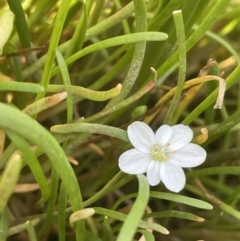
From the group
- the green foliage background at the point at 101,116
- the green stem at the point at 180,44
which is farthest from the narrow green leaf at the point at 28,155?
the green stem at the point at 180,44

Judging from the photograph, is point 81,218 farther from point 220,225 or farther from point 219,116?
point 219,116

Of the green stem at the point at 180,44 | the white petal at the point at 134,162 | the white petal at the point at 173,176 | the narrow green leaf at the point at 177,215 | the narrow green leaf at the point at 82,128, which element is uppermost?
the green stem at the point at 180,44

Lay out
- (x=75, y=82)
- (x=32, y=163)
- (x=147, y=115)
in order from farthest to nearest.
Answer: (x=75, y=82)
(x=147, y=115)
(x=32, y=163)

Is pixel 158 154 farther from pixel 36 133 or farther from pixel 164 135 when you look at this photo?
pixel 36 133

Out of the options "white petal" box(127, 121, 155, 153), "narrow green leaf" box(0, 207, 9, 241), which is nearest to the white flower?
"white petal" box(127, 121, 155, 153)

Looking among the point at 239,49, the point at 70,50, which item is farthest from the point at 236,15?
the point at 70,50

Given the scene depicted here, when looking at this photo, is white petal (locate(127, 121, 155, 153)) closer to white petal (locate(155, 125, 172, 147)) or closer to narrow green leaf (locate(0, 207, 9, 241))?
white petal (locate(155, 125, 172, 147))

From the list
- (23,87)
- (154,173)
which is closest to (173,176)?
(154,173)

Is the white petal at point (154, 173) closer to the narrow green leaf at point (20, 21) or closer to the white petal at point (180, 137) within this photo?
the white petal at point (180, 137)
